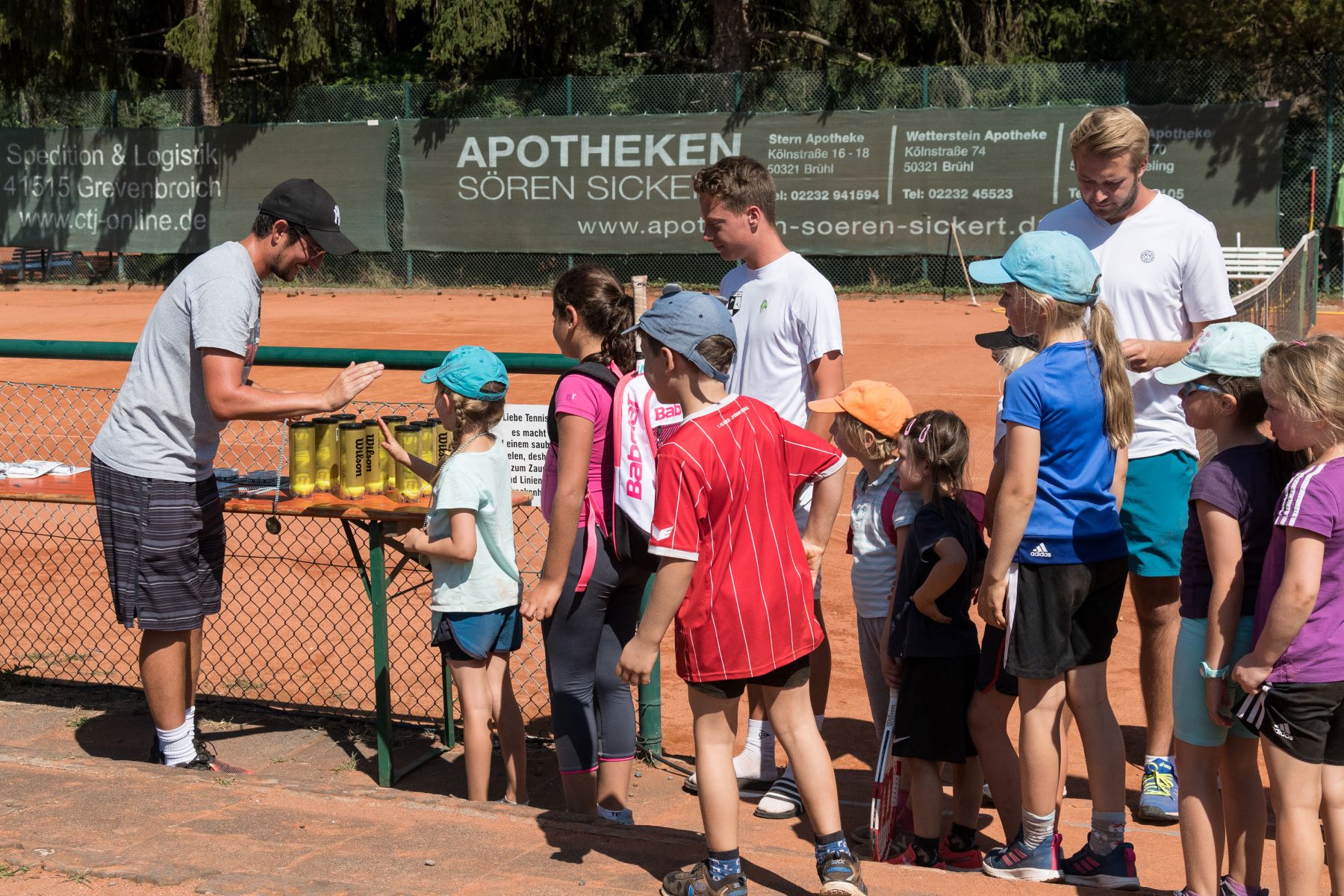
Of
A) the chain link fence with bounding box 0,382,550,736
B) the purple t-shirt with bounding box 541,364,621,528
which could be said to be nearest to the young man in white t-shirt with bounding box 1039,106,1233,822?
the purple t-shirt with bounding box 541,364,621,528

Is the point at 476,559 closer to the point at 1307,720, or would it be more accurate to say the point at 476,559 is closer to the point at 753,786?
the point at 753,786

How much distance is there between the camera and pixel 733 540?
11.1ft

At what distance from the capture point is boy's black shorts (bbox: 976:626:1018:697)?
3.84 m

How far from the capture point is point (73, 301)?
76.0 ft

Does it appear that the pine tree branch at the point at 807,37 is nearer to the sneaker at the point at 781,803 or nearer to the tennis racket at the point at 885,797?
the sneaker at the point at 781,803

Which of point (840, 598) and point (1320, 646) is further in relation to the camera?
point (840, 598)

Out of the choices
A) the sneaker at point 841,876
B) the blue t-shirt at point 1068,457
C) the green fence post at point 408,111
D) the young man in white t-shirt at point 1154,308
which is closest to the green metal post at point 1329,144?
the green fence post at point 408,111

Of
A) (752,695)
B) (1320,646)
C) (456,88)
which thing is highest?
(456,88)

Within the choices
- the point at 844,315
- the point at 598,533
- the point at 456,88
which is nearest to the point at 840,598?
the point at 598,533

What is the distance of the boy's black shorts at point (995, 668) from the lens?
3838 millimetres

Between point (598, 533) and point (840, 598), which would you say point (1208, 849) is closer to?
point (598, 533)

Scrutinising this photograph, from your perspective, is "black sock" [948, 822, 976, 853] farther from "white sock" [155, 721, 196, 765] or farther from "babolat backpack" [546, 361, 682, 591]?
"white sock" [155, 721, 196, 765]

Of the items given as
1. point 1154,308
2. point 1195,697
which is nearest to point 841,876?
point 1195,697

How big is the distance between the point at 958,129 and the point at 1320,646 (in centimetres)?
1814
